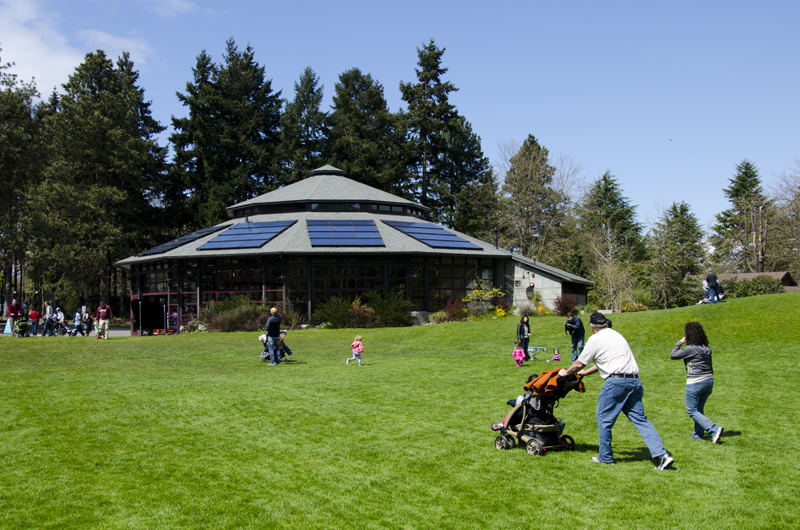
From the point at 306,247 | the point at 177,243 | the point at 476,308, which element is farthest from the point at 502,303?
the point at 177,243

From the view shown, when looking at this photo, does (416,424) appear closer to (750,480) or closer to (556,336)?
(750,480)

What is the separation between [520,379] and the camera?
14133mm

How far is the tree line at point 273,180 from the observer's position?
44.2 metres

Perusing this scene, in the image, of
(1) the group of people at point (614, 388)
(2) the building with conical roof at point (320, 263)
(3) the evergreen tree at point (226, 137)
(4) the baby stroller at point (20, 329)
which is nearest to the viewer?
(1) the group of people at point (614, 388)

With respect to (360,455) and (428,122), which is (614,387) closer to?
(360,455)

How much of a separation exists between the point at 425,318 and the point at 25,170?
35040mm

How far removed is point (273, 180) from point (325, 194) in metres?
20.7

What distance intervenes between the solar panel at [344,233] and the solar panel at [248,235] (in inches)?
79.9

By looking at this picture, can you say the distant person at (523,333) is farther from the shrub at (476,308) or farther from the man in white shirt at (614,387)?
the shrub at (476,308)

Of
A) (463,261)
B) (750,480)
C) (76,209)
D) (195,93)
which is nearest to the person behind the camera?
(750,480)

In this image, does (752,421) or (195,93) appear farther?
(195,93)

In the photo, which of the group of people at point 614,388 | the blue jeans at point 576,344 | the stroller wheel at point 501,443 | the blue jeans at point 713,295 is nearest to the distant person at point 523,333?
the blue jeans at point 576,344

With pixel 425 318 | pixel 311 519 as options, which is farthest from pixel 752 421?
pixel 425 318

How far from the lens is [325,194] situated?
39.7 meters
